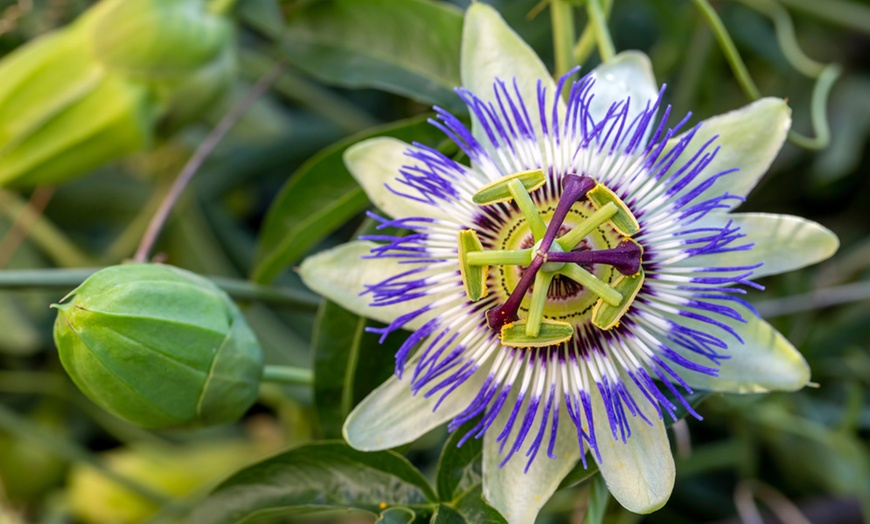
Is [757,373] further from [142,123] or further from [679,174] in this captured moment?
[142,123]

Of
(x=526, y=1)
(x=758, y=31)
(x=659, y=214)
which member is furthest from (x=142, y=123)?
(x=758, y=31)

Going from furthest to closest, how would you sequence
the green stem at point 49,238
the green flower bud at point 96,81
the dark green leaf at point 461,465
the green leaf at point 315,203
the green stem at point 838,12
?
1. the green stem at point 49,238
2. the green stem at point 838,12
3. the green flower bud at point 96,81
4. the green leaf at point 315,203
5. the dark green leaf at point 461,465

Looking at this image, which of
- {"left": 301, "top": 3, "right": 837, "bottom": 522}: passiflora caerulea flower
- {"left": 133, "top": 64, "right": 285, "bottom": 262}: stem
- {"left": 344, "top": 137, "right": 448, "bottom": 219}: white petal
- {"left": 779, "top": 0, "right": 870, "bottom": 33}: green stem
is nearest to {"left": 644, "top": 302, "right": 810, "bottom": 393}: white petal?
{"left": 301, "top": 3, "right": 837, "bottom": 522}: passiflora caerulea flower

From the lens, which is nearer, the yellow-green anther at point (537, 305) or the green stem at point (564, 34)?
the yellow-green anther at point (537, 305)

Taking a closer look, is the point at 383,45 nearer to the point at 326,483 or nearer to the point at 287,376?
the point at 287,376

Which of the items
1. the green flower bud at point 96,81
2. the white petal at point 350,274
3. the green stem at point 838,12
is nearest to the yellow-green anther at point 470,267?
the white petal at point 350,274

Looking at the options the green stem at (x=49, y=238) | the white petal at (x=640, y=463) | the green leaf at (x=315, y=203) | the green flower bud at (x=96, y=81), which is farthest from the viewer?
the green stem at (x=49, y=238)

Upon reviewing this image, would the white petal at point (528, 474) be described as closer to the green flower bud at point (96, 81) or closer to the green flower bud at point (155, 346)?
the green flower bud at point (155, 346)
